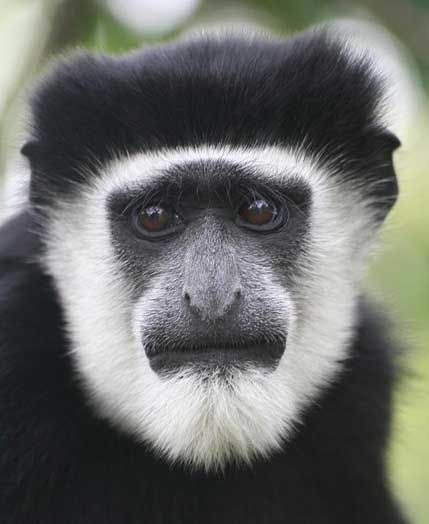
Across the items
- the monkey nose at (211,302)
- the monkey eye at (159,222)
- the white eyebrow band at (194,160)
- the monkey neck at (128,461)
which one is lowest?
the monkey neck at (128,461)

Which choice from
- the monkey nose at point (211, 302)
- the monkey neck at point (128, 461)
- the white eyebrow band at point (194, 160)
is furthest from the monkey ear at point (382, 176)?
the monkey nose at point (211, 302)

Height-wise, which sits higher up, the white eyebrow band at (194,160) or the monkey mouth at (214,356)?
the white eyebrow band at (194,160)

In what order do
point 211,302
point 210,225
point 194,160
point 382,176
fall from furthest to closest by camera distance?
point 382,176 → point 194,160 → point 210,225 → point 211,302

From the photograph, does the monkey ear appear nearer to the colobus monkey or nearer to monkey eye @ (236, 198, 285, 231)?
the colobus monkey

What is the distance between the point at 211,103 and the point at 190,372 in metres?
0.92

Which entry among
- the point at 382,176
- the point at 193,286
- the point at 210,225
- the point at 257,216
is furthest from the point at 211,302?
the point at 382,176

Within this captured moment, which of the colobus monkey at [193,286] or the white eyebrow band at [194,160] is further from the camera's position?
the white eyebrow band at [194,160]

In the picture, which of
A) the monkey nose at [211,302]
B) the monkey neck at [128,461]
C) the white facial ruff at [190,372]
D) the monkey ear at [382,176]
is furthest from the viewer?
the monkey ear at [382,176]

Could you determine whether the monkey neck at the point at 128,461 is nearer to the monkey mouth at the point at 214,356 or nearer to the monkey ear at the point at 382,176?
the monkey mouth at the point at 214,356

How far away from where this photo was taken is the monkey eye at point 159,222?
9.78 feet

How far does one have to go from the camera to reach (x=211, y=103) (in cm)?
305

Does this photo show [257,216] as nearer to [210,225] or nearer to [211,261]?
[210,225]

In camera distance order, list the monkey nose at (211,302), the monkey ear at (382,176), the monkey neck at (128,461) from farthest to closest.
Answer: the monkey ear at (382,176) → the monkey neck at (128,461) → the monkey nose at (211,302)

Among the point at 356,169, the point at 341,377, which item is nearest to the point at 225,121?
the point at 356,169
